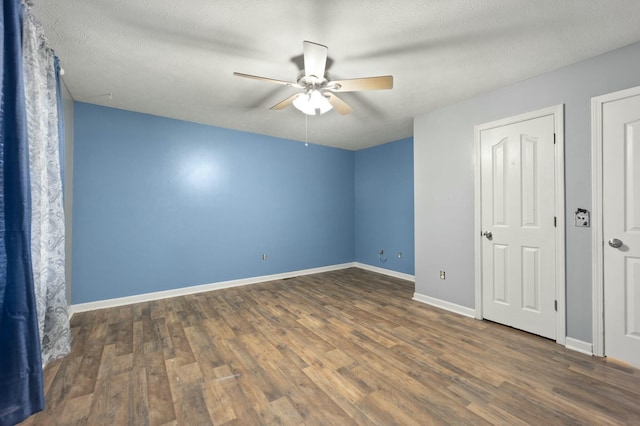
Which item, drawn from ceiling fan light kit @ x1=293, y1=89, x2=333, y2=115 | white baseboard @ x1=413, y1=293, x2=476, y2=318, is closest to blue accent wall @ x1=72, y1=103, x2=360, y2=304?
white baseboard @ x1=413, y1=293, x2=476, y2=318

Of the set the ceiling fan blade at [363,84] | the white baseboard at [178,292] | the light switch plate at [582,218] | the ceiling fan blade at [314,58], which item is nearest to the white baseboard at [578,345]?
the light switch plate at [582,218]

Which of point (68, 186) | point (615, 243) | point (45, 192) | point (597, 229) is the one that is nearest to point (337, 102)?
point (45, 192)

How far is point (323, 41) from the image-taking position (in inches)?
80.7

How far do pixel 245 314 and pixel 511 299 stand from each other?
295cm

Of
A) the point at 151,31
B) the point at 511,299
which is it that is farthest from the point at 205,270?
the point at 511,299

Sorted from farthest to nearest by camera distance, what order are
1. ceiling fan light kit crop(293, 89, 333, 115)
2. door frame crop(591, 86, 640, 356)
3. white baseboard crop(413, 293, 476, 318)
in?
white baseboard crop(413, 293, 476, 318)
ceiling fan light kit crop(293, 89, 333, 115)
door frame crop(591, 86, 640, 356)

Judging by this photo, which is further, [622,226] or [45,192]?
[622,226]

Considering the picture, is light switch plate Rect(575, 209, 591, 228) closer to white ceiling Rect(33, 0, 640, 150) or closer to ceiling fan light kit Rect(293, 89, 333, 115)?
white ceiling Rect(33, 0, 640, 150)

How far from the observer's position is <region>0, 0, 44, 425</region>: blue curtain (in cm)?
125

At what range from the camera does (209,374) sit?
2010 millimetres

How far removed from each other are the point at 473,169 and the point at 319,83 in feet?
6.75

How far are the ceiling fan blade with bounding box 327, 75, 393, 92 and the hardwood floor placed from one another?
7.39 ft

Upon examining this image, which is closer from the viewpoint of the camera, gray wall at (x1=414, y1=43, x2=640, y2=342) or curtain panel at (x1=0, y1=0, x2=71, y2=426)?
curtain panel at (x1=0, y1=0, x2=71, y2=426)

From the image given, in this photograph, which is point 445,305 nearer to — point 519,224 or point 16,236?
point 519,224
